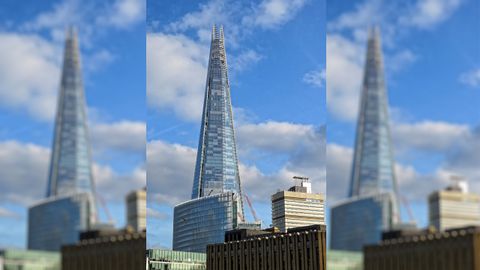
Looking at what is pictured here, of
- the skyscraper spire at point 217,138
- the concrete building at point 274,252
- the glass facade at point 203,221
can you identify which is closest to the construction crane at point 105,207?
the concrete building at point 274,252

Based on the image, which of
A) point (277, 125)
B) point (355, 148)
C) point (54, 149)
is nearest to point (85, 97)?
point (54, 149)

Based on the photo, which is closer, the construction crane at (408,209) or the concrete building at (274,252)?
the construction crane at (408,209)

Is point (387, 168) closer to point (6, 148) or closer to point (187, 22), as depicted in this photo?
point (6, 148)

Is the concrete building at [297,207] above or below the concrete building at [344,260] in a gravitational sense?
above

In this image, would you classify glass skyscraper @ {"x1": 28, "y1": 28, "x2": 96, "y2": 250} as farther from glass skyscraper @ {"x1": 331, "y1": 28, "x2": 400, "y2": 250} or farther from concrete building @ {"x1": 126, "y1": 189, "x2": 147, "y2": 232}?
glass skyscraper @ {"x1": 331, "y1": 28, "x2": 400, "y2": 250}

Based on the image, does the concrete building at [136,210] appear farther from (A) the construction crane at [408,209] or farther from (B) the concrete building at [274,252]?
(B) the concrete building at [274,252]

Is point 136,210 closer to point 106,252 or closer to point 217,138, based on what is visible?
point 106,252
